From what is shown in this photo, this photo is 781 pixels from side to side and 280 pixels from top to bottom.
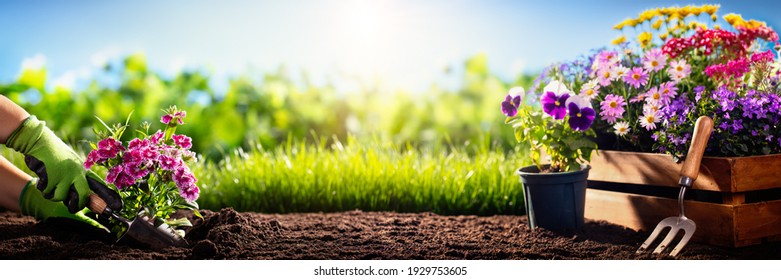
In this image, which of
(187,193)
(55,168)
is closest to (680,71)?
(187,193)

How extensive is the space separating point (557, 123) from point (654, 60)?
472 mm

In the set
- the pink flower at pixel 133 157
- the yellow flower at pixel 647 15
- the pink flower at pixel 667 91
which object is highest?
the yellow flower at pixel 647 15

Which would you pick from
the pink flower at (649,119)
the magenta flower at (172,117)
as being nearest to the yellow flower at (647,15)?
the pink flower at (649,119)

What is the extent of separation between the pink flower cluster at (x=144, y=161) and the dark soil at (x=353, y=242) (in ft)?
0.71

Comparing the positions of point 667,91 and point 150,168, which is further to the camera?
point 667,91

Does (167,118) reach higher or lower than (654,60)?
lower

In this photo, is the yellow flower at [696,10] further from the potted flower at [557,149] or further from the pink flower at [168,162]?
the pink flower at [168,162]

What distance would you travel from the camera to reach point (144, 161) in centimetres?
238

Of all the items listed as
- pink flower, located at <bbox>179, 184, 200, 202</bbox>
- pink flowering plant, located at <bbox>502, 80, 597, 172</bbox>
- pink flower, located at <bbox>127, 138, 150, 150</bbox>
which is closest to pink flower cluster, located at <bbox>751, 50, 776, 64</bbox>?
pink flowering plant, located at <bbox>502, 80, 597, 172</bbox>

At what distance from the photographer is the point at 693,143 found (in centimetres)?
247

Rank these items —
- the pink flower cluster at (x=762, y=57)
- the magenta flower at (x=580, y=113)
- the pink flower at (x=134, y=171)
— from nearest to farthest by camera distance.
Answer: the pink flower at (x=134, y=171) → the magenta flower at (x=580, y=113) → the pink flower cluster at (x=762, y=57)

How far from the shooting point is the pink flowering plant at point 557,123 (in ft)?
8.77

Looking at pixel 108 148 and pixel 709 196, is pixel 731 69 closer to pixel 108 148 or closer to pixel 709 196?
pixel 709 196
